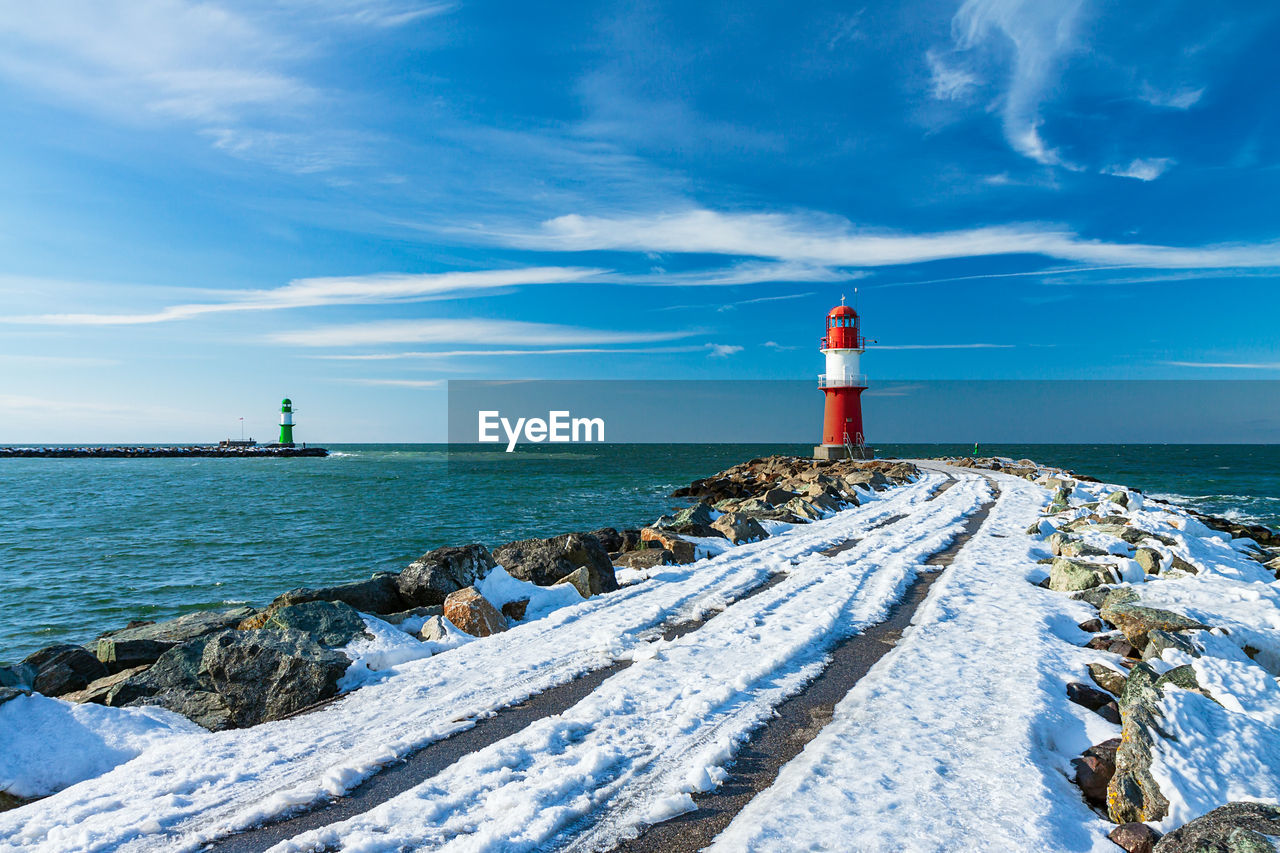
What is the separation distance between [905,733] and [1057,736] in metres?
1.05

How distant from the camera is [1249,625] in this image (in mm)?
6840

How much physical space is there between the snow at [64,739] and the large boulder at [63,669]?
8.24 ft

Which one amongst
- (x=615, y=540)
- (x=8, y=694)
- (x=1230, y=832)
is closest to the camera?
(x=1230, y=832)

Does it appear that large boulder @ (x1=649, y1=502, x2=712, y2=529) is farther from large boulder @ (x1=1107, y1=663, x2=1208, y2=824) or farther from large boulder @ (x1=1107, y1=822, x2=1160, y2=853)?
large boulder @ (x1=1107, y1=822, x2=1160, y2=853)

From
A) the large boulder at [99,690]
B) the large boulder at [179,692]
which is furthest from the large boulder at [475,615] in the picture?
the large boulder at [99,690]

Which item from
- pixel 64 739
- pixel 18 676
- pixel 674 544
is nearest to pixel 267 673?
pixel 64 739

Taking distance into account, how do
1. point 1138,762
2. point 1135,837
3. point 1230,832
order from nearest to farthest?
1. point 1230,832
2. point 1135,837
3. point 1138,762

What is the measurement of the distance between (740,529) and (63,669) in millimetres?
10204

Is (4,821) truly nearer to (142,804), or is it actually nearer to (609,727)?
(142,804)

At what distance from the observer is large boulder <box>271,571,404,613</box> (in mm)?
8422

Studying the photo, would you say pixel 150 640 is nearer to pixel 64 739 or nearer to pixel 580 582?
pixel 64 739

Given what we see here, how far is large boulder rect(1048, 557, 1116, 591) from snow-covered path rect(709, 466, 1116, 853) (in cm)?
205

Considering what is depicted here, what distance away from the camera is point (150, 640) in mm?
7629

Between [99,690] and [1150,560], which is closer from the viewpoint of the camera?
[99,690]
